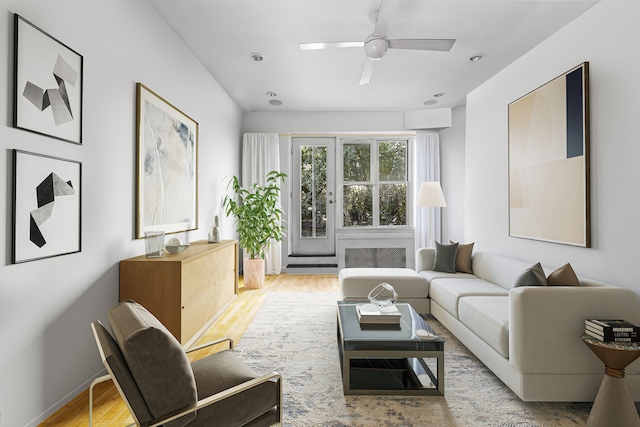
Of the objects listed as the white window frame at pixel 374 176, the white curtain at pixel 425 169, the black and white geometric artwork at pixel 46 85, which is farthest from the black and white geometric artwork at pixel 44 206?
the white curtain at pixel 425 169

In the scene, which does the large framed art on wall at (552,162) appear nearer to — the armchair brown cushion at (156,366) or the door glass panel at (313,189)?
the armchair brown cushion at (156,366)

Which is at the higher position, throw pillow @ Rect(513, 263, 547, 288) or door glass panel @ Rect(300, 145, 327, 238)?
door glass panel @ Rect(300, 145, 327, 238)

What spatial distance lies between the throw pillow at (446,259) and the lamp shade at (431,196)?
3.70 feet

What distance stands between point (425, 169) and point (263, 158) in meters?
2.80

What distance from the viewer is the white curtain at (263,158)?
238 inches

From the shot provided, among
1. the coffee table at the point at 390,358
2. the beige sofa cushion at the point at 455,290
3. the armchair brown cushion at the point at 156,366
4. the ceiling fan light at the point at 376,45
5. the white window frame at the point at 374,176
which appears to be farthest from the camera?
the white window frame at the point at 374,176

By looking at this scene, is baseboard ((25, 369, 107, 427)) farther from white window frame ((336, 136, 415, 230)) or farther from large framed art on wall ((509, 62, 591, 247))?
white window frame ((336, 136, 415, 230))

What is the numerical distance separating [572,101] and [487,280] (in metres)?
1.80

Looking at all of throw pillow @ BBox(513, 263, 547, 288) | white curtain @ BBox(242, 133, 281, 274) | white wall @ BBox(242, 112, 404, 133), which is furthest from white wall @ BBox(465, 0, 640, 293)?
white curtain @ BBox(242, 133, 281, 274)

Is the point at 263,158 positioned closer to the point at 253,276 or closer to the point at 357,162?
the point at 357,162

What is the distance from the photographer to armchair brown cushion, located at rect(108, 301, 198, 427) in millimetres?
1210

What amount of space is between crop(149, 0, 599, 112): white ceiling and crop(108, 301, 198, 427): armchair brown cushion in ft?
8.81

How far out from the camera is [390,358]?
2352 millimetres

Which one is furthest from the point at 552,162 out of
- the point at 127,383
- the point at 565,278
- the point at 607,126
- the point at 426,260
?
the point at 127,383
